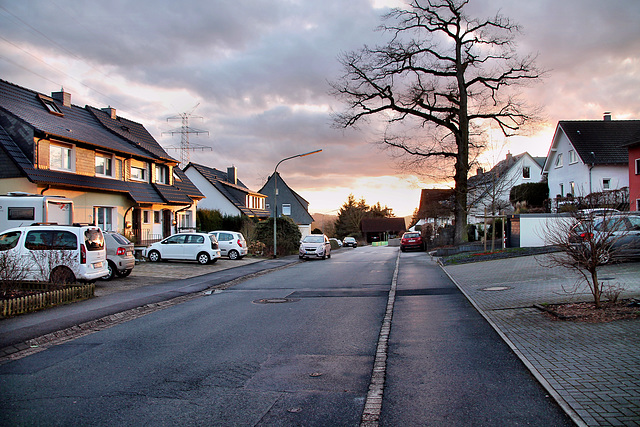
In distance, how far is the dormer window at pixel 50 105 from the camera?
2519 cm

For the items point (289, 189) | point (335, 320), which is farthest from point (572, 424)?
point (289, 189)

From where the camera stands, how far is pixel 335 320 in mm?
9469

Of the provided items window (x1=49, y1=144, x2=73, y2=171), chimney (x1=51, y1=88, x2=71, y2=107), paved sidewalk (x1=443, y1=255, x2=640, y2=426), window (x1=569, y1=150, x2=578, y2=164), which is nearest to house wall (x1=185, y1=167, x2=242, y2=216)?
chimney (x1=51, y1=88, x2=71, y2=107)

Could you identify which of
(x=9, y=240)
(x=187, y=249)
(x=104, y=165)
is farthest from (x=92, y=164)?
(x=9, y=240)

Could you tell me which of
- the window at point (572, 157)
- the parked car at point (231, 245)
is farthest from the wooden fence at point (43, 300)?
the window at point (572, 157)

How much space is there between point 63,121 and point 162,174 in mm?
8460

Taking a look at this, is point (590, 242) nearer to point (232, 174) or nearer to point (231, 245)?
point (231, 245)

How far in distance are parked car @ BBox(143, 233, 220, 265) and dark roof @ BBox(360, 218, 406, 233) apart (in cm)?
7477

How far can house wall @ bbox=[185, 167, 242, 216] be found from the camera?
49.7m

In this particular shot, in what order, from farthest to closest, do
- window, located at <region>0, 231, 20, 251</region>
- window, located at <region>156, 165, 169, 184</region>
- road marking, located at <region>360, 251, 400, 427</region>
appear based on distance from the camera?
window, located at <region>156, 165, 169, 184</region>, window, located at <region>0, 231, 20, 251</region>, road marking, located at <region>360, 251, 400, 427</region>

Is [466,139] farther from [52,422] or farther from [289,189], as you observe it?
[289,189]

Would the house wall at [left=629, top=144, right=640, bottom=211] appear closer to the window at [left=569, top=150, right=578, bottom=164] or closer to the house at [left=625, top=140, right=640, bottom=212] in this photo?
the house at [left=625, top=140, right=640, bottom=212]

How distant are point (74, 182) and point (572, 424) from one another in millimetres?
23103

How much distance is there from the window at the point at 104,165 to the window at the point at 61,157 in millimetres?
2145
